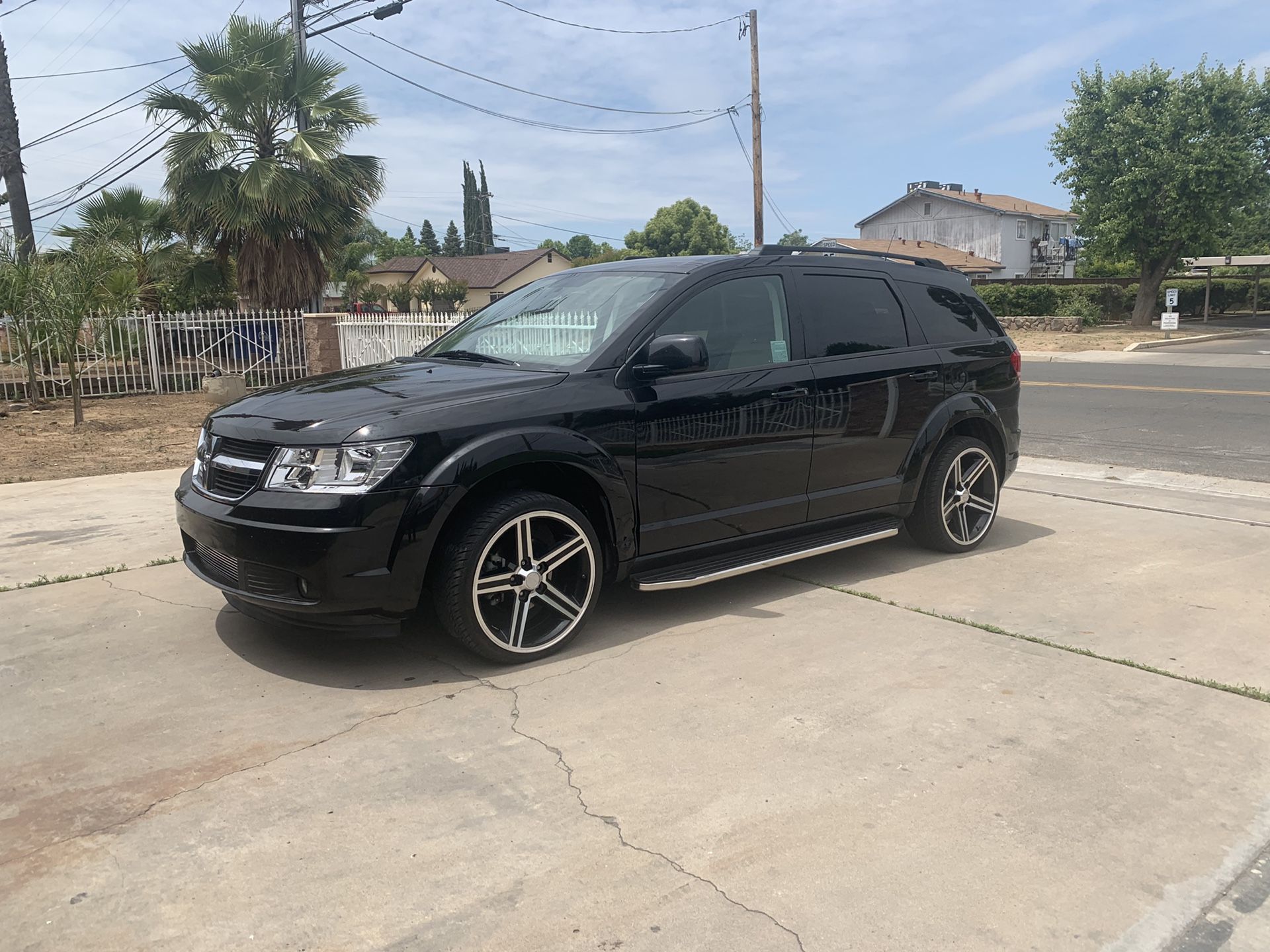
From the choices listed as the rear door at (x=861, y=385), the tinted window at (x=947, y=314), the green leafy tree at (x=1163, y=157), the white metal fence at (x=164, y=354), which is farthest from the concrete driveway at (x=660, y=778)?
the green leafy tree at (x=1163, y=157)

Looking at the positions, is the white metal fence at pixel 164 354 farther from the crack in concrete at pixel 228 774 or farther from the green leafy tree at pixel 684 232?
the green leafy tree at pixel 684 232

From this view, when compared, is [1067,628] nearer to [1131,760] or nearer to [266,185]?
[1131,760]

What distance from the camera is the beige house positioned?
71.2m

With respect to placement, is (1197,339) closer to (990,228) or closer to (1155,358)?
(1155,358)

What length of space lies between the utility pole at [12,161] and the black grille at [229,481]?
47.8ft

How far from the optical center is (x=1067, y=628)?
475cm

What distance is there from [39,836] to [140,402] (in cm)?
1380

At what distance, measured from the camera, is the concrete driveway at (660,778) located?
2.60 meters

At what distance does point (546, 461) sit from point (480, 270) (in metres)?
72.9

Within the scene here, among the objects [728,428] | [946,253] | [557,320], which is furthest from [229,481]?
[946,253]

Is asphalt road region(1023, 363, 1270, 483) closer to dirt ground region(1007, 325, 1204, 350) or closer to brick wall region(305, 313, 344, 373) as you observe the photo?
dirt ground region(1007, 325, 1204, 350)

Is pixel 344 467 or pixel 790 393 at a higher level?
pixel 790 393

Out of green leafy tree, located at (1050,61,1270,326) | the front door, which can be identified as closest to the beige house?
green leafy tree, located at (1050,61,1270,326)

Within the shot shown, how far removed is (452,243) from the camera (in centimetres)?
11906
